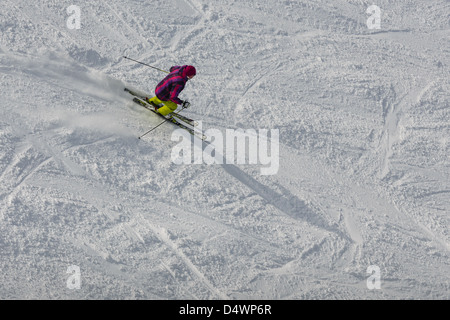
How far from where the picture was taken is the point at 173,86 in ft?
47.9

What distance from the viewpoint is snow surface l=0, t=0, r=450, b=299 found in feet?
48.9

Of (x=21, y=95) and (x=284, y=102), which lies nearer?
(x=21, y=95)

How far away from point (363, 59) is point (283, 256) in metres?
6.00

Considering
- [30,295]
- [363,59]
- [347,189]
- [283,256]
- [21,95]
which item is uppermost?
[363,59]

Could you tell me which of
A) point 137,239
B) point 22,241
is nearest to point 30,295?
point 22,241

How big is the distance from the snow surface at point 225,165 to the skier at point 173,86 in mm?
1178

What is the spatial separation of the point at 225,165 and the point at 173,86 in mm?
2528

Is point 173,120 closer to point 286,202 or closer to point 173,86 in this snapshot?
point 173,86

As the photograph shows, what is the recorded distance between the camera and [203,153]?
16.0 m

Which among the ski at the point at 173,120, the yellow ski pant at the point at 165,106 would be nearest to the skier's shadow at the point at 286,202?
the ski at the point at 173,120

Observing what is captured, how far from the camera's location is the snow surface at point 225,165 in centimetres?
1490

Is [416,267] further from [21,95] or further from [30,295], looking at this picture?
[21,95]

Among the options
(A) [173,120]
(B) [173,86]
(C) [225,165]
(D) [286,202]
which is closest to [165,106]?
(A) [173,120]

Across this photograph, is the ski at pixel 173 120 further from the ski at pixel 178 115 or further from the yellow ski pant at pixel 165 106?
the yellow ski pant at pixel 165 106
